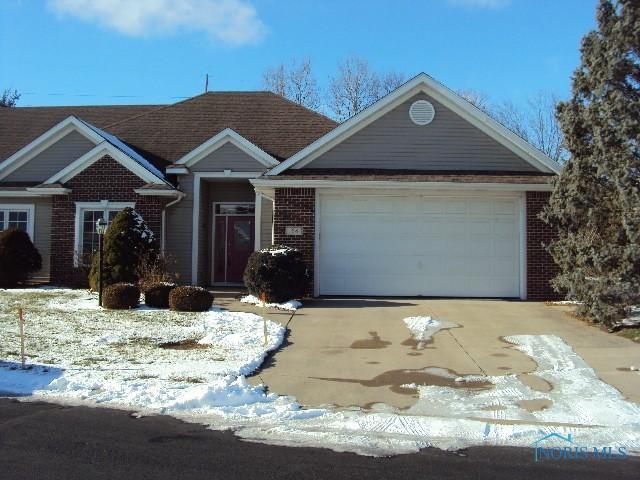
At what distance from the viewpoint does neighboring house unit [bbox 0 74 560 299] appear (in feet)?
47.5

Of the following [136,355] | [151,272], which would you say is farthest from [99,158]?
[136,355]

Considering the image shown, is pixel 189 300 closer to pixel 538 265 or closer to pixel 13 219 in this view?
pixel 538 265

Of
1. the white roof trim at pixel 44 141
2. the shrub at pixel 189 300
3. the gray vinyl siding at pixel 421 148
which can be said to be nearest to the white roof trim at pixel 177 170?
the white roof trim at pixel 44 141

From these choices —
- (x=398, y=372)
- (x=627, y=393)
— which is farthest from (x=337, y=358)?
(x=627, y=393)

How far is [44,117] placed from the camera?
2239 cm

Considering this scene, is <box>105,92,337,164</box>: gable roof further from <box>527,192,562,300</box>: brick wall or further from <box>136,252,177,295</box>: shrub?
<box>527,192,562,300</box>: brick wall

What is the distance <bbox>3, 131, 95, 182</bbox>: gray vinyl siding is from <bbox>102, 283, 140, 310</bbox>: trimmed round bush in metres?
6.99

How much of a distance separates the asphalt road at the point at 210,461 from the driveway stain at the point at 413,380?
6.95ft

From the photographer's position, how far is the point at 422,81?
15.1 metres

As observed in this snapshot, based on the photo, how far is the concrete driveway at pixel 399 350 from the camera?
741cm

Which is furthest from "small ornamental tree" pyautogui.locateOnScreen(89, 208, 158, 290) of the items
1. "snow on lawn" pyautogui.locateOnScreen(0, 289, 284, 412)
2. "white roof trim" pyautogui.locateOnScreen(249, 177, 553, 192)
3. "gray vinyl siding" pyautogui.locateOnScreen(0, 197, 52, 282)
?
"gray vinyl siding" pyautogui.locateOnScreen(0, 197, 52, 282)

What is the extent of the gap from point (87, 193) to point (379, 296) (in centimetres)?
866

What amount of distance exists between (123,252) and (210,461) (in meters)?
10.2

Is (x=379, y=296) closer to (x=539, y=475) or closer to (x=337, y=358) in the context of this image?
(x=337, y=358)
